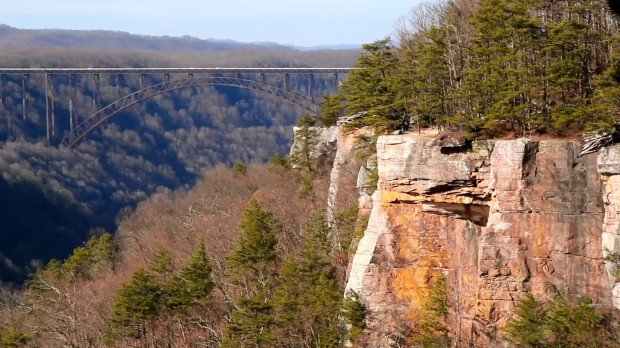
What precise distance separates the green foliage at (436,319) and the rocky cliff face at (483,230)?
0.20 m

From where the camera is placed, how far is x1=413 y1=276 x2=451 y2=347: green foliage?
15.9m

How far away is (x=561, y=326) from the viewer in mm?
13805

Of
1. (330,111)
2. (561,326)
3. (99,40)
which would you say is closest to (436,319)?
(561,326)

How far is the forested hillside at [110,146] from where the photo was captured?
177 ft

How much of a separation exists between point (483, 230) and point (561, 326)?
8.90 ft

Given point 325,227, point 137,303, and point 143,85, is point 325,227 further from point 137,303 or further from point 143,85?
point 143,85

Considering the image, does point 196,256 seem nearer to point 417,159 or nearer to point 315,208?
point 315,208

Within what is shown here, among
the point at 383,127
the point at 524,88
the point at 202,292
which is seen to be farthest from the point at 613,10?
the point at 202,292

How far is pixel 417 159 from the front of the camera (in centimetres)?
1656

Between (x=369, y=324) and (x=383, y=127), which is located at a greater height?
(x=383, y=127)

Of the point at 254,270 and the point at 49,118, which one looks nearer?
the point at 254,270

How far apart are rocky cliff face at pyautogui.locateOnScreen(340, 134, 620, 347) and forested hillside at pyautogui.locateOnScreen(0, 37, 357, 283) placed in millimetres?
34120

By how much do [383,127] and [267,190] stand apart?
13.9 metres

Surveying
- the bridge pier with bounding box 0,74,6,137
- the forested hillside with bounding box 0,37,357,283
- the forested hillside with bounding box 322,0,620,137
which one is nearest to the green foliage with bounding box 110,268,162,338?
the forested hillside with bounding box 322,0,620,137
